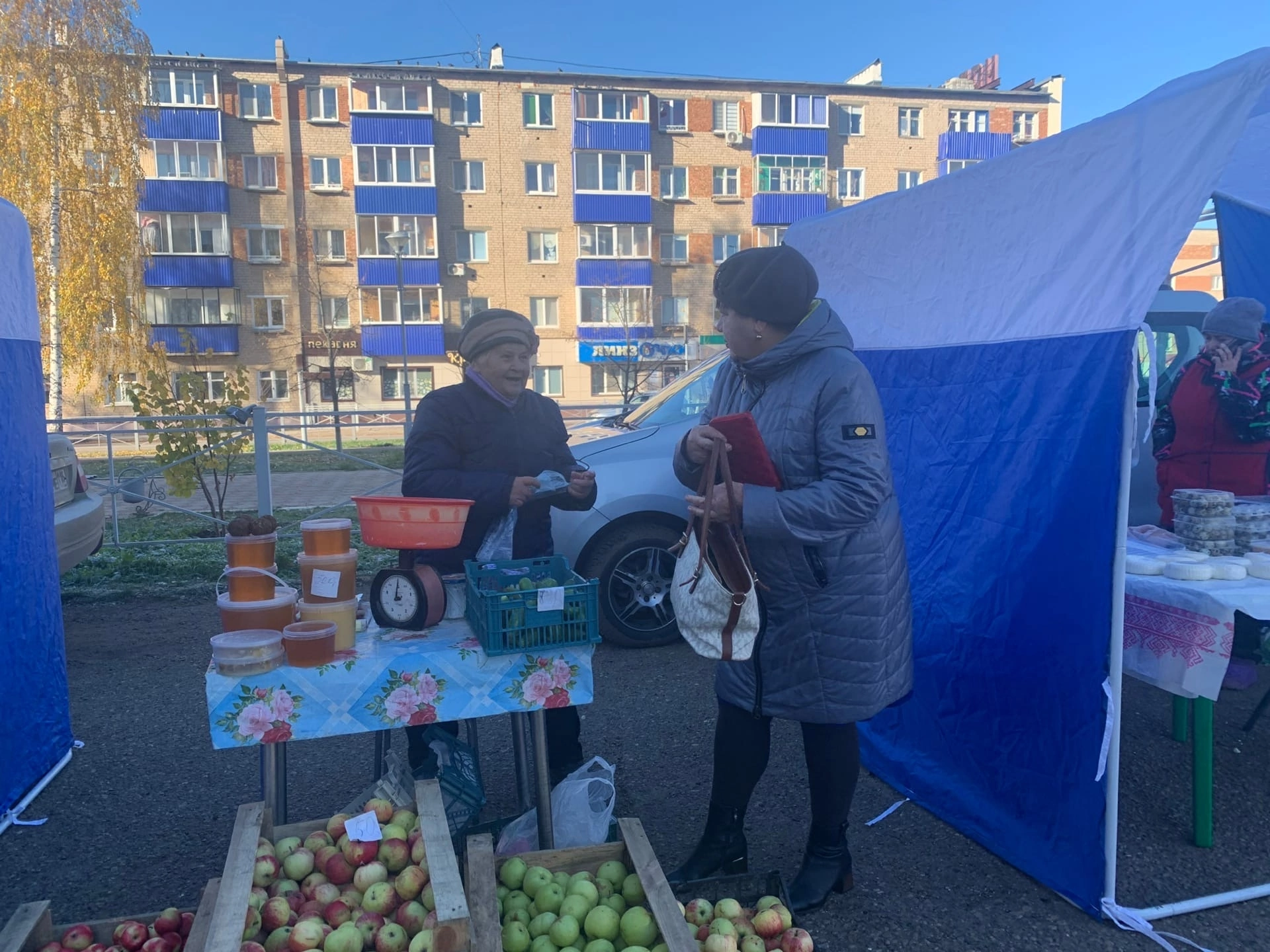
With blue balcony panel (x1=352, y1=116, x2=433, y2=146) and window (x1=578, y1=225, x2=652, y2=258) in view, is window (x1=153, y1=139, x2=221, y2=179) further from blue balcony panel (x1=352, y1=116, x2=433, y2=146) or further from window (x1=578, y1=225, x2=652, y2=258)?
window (x1=578, y1=225, x2=652, y2=258)

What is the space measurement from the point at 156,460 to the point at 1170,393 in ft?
29.1

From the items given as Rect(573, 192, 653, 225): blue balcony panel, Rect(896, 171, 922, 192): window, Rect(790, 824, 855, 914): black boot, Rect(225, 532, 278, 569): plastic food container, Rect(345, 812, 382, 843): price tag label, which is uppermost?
Rect(896, 171, 922, 192): window

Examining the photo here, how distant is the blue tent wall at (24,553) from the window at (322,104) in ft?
102

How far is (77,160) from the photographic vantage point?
19641mm

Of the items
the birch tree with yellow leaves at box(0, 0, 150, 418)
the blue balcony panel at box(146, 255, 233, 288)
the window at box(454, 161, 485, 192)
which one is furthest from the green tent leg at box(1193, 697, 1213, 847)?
the blue balcony panel at box(146, 255, 233, 288)

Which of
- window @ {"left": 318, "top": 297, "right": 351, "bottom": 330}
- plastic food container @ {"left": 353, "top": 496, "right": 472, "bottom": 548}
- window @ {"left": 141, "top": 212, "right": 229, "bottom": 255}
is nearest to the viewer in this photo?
plastic food container @ {"left": 353, "top": 496, "right": 472, "bottom": 548}

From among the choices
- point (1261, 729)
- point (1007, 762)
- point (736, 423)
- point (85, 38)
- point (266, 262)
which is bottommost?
point (1261, 729)

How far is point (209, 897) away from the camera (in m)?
2.17

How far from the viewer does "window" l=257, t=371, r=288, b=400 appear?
104 ft

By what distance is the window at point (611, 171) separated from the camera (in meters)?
32.6

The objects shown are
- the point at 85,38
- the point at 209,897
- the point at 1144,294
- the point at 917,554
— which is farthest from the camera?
the point at 85,38

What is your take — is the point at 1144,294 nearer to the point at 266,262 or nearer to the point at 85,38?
the point at 85,38

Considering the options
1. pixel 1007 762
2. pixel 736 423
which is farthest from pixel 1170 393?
pixel 736 423

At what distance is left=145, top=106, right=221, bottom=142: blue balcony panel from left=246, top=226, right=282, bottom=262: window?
10.3 ft
